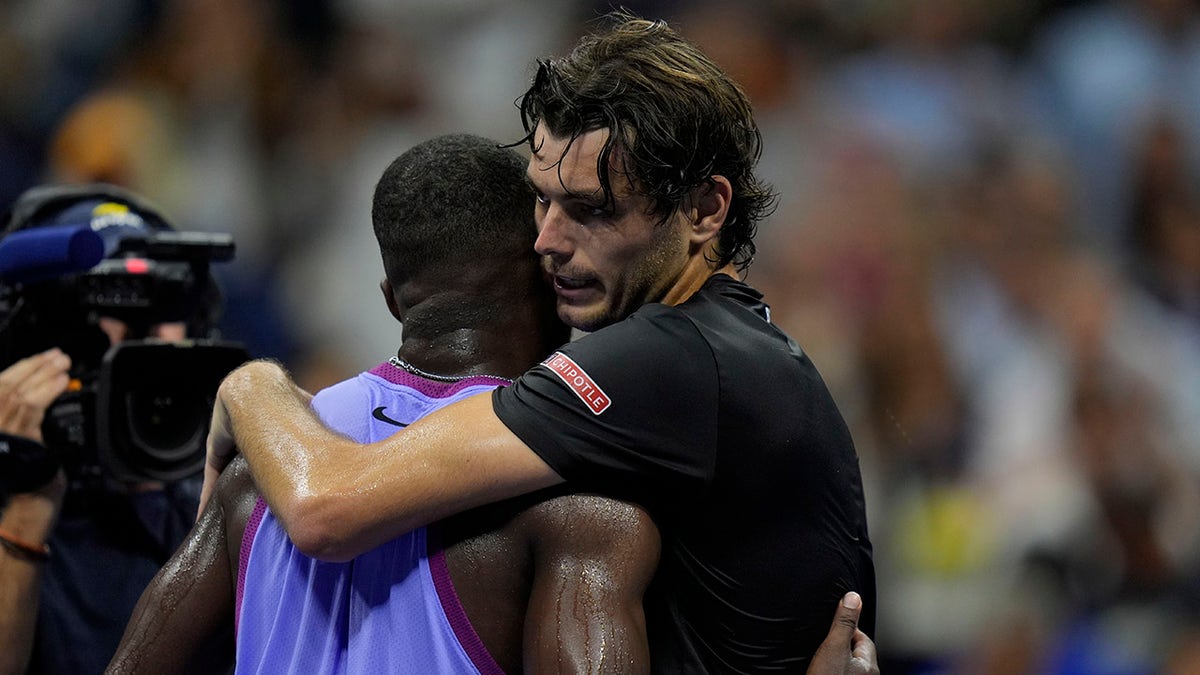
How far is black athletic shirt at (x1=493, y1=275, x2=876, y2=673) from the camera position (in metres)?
2.76

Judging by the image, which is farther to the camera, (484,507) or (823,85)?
(823,85)

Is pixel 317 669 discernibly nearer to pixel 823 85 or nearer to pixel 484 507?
pixel 484 507

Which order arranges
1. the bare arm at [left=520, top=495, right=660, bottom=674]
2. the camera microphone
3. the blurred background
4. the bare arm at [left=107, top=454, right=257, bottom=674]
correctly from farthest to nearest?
the blurred background → the camera microphone → the bare arm at [left=107, top=454, right=257, bottom=674] → the bare arm at [left=520, top=495, right=660, bottom=674]

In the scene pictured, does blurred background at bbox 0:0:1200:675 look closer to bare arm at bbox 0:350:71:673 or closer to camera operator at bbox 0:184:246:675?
camera operator at bbox 0:184:246:675

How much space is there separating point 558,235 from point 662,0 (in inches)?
216

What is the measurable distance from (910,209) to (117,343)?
435 cm

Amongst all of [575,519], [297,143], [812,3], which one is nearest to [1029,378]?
[812,3]

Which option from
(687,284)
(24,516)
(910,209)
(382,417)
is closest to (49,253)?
(24,516)

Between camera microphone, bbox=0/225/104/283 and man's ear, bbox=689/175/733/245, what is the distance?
5.00ft

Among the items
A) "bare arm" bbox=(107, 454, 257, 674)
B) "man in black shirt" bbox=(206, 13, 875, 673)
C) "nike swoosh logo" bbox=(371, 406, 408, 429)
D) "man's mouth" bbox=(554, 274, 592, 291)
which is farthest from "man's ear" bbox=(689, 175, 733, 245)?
"bare arm" bbox=(107, 454, 257, 674)

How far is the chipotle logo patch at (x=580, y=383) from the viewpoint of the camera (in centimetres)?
275

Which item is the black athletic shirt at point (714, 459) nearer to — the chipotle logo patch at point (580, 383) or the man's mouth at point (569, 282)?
the chipotle logo patch at point (580, 383)

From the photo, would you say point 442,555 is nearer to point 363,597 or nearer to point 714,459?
point 363,597

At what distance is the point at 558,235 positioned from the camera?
2.95 m
